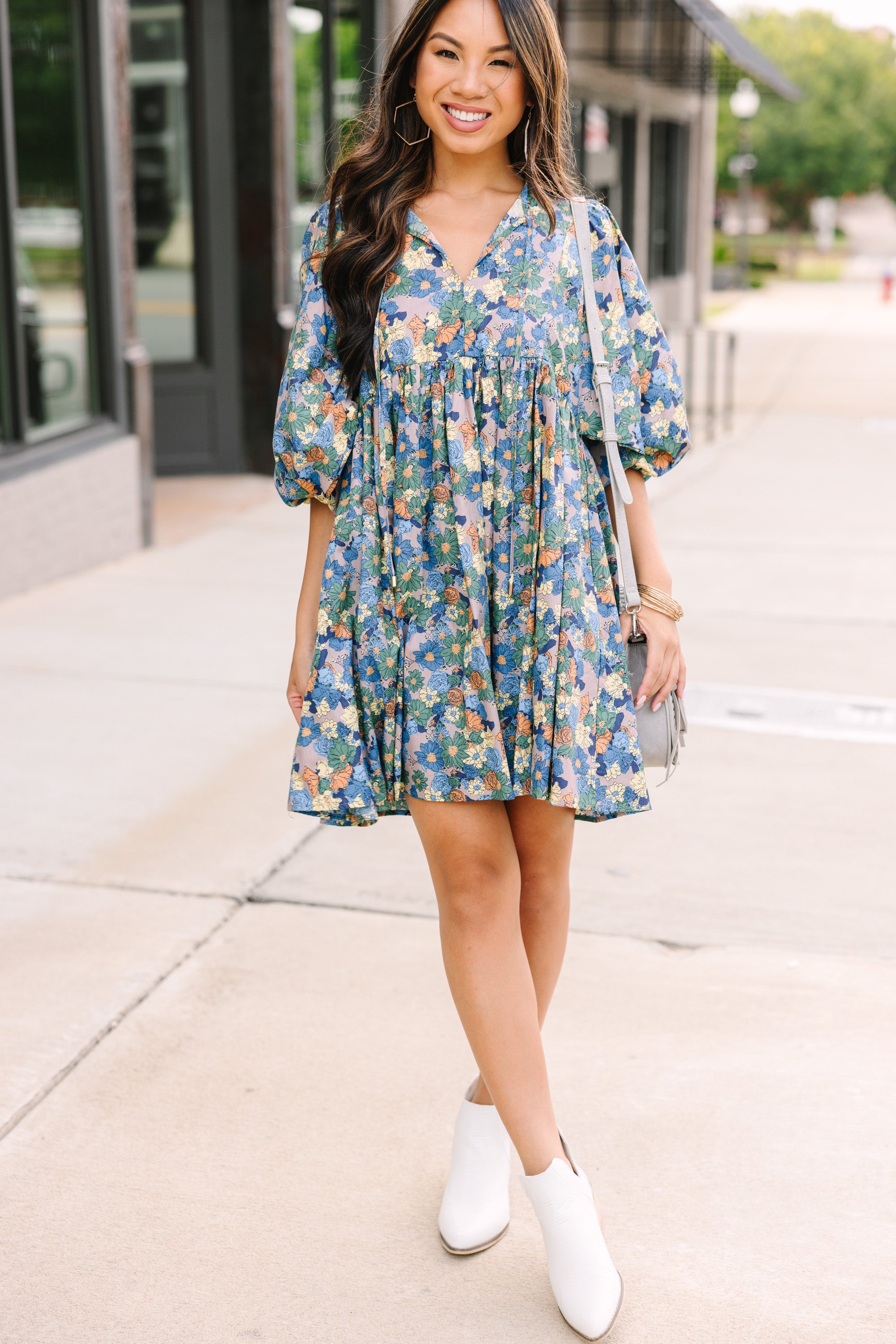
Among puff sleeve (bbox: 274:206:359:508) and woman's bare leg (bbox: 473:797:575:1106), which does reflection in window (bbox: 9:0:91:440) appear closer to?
puff sleeve (bbox: 274:206:359:508)

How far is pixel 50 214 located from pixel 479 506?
19.8 ft

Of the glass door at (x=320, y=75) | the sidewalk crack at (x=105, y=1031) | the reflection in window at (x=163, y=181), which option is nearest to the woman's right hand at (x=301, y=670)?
the sidewalk crack at (x=105, y=1031)

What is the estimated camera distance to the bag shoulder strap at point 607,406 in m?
2.30

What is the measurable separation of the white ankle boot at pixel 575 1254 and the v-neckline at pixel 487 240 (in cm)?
137

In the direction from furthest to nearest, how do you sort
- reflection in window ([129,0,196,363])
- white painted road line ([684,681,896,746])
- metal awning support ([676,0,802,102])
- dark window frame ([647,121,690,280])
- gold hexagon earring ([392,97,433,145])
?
dark window frame ([647,121,690,280]) → metal awning support ([676,0,802,102]) → reflection in window ([129,0,196,363]) → white painted road line ([684,681,896,746]) → gold hexagon earring ([392,97,433,145])

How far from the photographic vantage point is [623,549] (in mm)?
2355

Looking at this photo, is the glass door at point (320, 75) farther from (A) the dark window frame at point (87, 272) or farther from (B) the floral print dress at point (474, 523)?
(B) the floral print dress at point (474, 523)

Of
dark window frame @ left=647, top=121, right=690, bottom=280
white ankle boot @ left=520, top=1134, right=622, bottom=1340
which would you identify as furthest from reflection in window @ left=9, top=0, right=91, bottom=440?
dark window frame @ left=647, top=121, right=690, bottom=280

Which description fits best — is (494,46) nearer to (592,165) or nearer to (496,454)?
(496,454)

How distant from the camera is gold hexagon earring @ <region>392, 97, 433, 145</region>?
2332 mm

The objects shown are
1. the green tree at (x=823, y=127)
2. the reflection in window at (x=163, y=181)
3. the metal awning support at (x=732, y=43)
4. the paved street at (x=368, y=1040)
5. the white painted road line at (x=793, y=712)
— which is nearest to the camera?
the paved street at (x=368, y=1040)

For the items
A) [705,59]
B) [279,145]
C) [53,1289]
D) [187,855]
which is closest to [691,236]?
[705,59]

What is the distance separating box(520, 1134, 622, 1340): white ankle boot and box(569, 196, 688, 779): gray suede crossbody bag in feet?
2.21

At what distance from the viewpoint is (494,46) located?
7.34 feet
